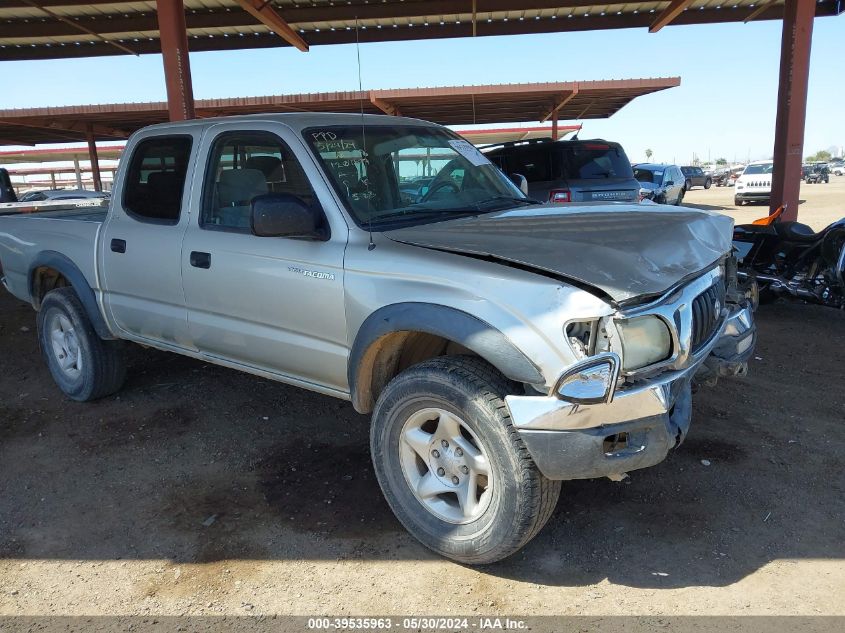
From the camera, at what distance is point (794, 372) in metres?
5.33

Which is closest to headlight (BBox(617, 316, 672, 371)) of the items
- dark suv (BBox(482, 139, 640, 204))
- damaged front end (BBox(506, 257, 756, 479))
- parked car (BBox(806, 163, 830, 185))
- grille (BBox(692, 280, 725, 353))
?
damaged front end (BBox(506, 257, 756, 479))

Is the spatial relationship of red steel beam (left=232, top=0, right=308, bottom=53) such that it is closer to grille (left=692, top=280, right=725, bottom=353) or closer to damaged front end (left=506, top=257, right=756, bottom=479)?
grille (left=692, top=280, right=725, bottom=353)

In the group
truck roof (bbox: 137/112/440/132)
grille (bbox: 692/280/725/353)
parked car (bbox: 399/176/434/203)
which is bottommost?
grille (bbox: 692/280/725/353)

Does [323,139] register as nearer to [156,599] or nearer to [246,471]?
[246,471]

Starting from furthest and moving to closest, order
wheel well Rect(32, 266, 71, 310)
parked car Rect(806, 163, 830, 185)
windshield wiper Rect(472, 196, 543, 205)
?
parked car Rect(806, 163, 830, 185), wheel well Rect(32, 266, 71, 310), windshield wiper Rect(472, 196, 543, 205)

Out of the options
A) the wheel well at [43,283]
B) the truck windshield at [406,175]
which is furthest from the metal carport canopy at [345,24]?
the truck windshield at [406,175]

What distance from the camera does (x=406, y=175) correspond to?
12.5 feet

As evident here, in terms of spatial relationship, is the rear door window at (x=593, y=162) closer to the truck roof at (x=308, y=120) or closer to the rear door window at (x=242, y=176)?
the truck roof at (x=308, y=120)

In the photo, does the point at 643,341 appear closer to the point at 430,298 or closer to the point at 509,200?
the point at 430,298

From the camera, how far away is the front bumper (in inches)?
97.0

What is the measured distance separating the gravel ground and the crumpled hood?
4.15ft

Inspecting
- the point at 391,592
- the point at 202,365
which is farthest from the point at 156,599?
the point at 202,365

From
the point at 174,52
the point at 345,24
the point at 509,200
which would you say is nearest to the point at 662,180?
the point at 345,24

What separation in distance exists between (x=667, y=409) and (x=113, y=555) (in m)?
2.63
